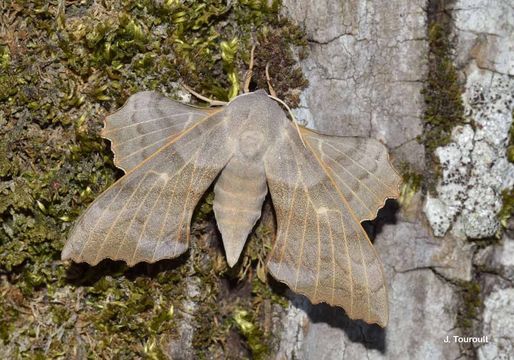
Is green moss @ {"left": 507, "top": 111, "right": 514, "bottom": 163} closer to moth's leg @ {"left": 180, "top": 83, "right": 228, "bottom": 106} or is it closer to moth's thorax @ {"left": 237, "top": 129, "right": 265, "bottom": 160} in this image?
moth's thorax @ {"left": 237, "top": 129, "right": 265, "bottom": 160}

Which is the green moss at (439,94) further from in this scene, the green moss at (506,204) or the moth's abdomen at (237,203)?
the moth's abdomen at (237,203)

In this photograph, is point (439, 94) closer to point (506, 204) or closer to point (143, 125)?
point (506, 204)

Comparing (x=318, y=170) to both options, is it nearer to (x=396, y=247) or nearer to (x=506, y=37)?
(x=396, y=247)

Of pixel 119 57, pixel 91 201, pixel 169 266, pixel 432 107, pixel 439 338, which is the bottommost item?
pixel 439 338

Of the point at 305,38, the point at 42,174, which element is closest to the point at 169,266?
the point at 42,174

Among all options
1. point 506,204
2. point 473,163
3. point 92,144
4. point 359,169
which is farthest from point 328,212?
point 92,144

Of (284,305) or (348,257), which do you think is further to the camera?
(284,305)
